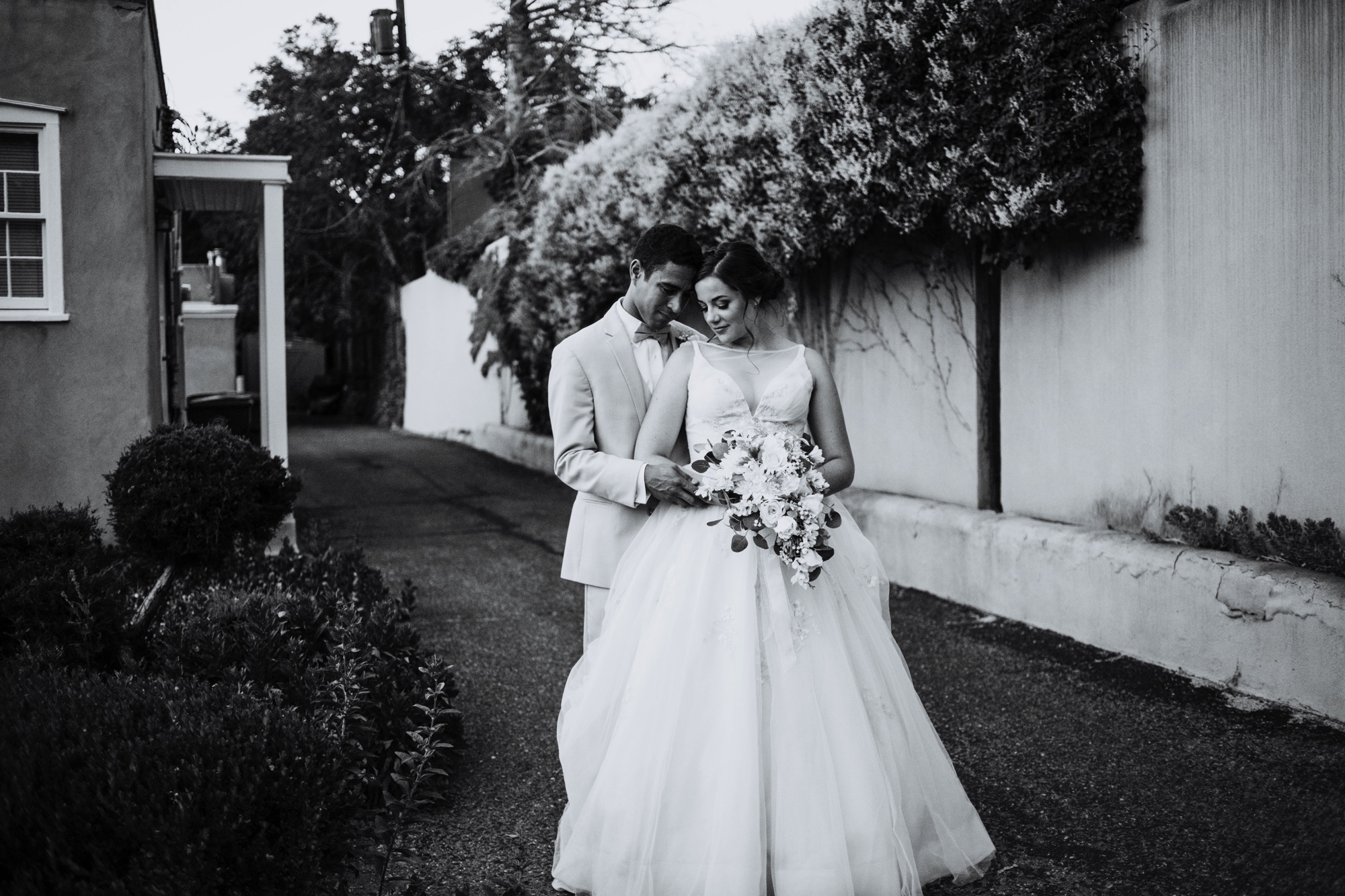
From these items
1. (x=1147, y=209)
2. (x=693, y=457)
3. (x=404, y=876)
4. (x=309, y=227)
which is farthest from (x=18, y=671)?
(x=309, y=227)

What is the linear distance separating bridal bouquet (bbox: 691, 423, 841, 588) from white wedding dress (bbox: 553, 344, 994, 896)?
142mm

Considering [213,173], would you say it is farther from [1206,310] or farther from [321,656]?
[1206,310]

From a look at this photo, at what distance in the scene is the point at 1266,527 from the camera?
18.5 ft

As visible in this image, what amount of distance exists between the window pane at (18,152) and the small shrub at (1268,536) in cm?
848

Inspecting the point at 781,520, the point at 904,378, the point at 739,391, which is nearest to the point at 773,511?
the point at 781,520

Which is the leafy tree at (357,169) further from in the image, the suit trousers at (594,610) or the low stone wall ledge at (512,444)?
the suit trousers at (594,610)

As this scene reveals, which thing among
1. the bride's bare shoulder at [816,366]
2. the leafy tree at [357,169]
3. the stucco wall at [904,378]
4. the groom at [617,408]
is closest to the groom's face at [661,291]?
the groom at [617,408]

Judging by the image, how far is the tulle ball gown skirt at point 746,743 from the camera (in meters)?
3.41

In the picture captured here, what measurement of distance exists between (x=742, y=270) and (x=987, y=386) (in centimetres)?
455

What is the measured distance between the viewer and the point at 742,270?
3736 millimetres

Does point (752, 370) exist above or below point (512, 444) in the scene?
above

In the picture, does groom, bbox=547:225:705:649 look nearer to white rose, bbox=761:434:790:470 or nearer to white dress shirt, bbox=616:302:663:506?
white dress shirt, bbox=616:302:663:506

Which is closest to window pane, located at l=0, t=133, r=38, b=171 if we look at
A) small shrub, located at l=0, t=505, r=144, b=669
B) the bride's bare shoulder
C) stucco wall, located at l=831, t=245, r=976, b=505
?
small shrub, located at l=0, t=505, r=144, b=669

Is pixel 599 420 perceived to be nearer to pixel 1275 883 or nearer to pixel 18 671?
pixel 18 671
